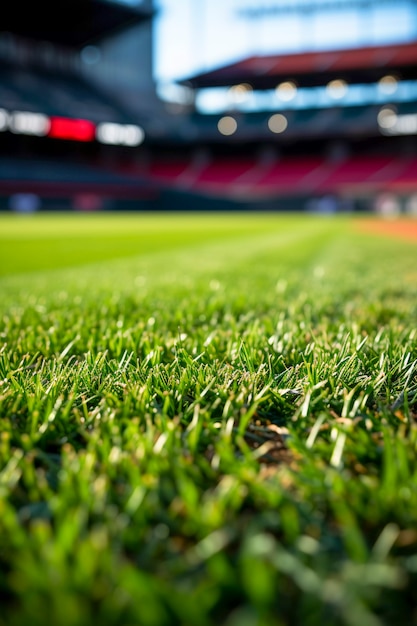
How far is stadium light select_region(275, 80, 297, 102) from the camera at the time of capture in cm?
3628

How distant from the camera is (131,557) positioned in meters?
0.59

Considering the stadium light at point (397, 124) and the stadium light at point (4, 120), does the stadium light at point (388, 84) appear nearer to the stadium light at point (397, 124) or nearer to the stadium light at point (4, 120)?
the stadium light at point (397, 124)

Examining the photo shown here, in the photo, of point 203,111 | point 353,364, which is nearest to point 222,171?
point 203,111

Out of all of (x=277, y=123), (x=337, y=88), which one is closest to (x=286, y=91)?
(x=337, y=88)

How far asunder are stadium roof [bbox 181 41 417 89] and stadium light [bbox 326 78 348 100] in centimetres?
42

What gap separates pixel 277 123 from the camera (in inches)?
1347

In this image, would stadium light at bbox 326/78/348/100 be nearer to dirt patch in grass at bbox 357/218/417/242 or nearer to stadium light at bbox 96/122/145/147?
stadium light at bbox 96/122/145/147

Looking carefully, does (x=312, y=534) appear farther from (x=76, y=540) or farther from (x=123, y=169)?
(x=123, y=169)

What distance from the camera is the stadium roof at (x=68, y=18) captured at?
84.7 ft

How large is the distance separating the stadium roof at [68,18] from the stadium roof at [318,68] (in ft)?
31.7

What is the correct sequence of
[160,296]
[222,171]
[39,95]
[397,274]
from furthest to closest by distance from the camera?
[222,171], [39,95], [397,274], [160,296]

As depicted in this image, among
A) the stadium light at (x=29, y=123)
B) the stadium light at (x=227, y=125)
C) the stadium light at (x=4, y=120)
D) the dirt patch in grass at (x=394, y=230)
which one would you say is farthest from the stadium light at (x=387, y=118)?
the stadium light at (x=4, y=120)

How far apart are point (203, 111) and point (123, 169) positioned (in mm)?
7297

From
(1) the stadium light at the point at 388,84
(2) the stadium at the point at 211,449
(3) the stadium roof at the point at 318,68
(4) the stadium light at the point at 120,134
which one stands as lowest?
(2) the stadium at the point at 211,449
